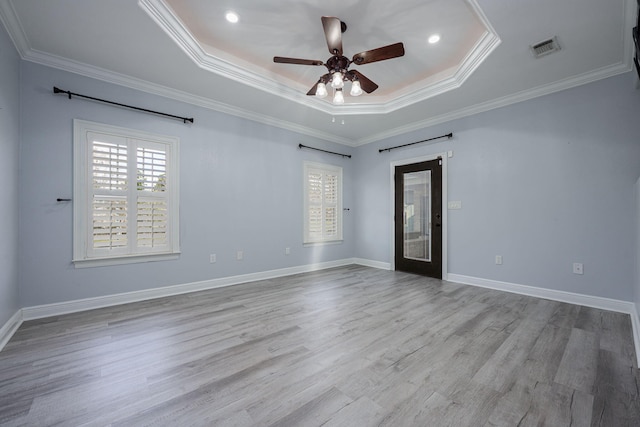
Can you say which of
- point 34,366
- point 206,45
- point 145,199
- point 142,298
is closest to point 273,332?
point 34,366

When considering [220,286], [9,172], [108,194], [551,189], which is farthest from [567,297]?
[9,172]

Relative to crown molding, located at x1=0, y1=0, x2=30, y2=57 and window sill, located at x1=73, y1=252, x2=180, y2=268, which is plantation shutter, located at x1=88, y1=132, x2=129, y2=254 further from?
crown molding, located at x1=0, y1=0, x2=30, y2=57

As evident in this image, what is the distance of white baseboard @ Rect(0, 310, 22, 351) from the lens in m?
2.22

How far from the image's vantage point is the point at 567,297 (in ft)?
10.9

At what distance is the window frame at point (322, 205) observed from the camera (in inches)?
201

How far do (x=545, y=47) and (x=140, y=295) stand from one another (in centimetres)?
535

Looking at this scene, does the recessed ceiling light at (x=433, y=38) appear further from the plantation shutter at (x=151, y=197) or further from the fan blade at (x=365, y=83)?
the plantation shutter at (x=151, y=197)

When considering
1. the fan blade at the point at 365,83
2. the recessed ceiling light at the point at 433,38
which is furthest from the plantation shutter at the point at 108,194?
the recessed ceiling light at the point at 433,38

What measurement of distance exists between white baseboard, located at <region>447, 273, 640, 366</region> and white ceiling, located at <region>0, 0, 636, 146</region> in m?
2.60

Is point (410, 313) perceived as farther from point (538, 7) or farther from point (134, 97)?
point (134, 97)

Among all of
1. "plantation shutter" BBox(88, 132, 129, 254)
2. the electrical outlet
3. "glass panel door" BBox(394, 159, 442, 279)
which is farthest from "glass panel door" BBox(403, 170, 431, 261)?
"plantation shutter" BBox(88, 132, 129, 254)

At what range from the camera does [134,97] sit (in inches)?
134

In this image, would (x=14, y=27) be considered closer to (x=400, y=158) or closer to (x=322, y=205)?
(x=322, y=205)

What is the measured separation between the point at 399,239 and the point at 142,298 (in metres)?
4.23
